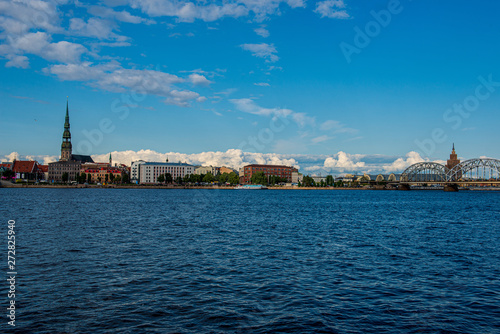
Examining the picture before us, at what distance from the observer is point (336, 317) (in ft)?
43.7

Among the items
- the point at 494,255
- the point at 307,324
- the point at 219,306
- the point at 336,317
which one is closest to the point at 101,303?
the point at 219,306

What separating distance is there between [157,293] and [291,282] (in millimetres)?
6235

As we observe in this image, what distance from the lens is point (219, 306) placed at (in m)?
14.3

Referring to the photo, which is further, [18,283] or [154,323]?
[18,283]

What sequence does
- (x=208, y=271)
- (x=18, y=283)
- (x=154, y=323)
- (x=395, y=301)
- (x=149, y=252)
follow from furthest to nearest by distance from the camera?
(x=149, y=252) < (x=208, y=271) < (x=18, y=283) < (x=395, y=301) < (x=154, y=323)

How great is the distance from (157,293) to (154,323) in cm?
330

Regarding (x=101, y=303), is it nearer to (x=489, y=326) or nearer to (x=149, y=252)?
(x=149, y=252)

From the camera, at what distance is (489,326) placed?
503 inches

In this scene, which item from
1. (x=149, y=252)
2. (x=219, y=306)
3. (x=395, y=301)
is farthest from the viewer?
(x=149, y=252)

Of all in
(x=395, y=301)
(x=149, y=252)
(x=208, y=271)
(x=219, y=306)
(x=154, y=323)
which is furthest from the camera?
(x=149, y=252)

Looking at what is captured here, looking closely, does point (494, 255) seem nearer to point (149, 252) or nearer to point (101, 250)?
point (149, 252)

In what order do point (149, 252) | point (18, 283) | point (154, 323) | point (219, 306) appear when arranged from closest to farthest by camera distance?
point (154, 323) → point (219, 306) → point (18, 283) → point (149, 252)

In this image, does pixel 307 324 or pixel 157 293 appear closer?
pixel 307 324

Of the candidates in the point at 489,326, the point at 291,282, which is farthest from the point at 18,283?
the point at 489,326
